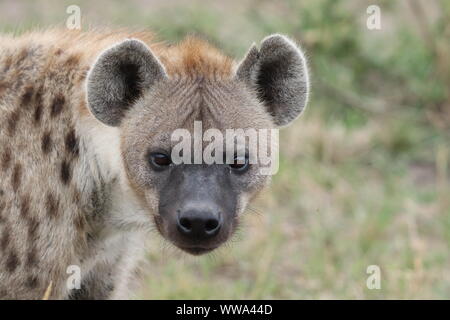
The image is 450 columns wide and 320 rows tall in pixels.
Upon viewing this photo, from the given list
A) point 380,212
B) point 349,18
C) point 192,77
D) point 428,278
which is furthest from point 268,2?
point 192,77

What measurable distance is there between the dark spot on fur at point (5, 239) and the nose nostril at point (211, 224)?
0.75 metres

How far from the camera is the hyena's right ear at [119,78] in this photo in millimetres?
3604

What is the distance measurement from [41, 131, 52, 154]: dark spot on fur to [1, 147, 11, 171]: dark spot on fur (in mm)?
124

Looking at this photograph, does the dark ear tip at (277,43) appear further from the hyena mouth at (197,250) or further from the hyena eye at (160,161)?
the hyena mouth at (197,250)

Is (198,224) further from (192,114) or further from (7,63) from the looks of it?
(7,63)

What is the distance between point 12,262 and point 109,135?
1.87 ft

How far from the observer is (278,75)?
151 inches

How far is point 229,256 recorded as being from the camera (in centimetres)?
541

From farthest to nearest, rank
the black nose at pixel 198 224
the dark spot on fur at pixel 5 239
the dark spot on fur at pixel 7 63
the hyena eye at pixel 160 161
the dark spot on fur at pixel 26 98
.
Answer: the dark spot on fur at pixel 7 63
the dark spot on fur at pixel 26 98
the dark spot on fur at pixel 5 239
the hyena eye at pixel 160 161
the black nose at pixel 198 224

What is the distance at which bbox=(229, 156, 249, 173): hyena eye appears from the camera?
11.8 ft

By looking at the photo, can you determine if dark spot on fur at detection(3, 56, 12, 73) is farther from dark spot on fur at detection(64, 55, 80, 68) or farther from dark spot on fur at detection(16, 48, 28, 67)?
dark spot on fur at detection(64, 55, 80, 68)

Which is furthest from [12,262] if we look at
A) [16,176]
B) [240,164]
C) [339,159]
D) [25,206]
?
[339,159]

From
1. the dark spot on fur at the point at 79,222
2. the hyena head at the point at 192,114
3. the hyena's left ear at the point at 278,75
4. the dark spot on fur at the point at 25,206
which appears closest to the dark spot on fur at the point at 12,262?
the dark spot on fur at the point at 25,206
